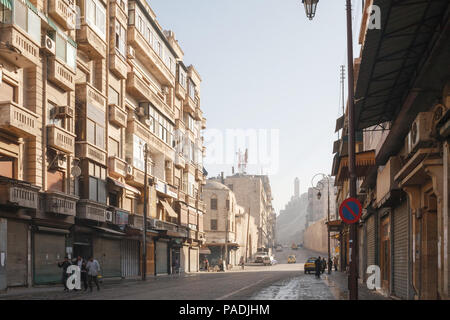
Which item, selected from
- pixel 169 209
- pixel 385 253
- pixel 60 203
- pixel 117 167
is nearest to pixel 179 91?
pixel 169 209

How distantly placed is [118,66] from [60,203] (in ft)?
42.9

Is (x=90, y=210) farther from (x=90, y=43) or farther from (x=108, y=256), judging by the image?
(x=90, y=43)

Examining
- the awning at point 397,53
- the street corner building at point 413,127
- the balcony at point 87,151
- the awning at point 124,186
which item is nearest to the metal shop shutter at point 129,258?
the awning at point 124,186

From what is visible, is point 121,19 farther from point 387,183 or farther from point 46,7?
point 387,183

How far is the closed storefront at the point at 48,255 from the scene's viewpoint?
2911 cm

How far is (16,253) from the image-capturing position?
27.0 m

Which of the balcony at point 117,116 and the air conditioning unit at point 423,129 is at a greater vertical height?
the balcony at point 117,116

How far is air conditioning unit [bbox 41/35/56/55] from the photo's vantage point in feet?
97.0

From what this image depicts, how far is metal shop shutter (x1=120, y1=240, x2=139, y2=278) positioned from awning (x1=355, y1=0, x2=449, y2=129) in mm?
26184

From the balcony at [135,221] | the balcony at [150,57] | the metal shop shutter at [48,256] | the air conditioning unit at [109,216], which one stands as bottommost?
the metal shop shutter at [48,256]

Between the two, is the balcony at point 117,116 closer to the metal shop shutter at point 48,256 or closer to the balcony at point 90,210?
the balcony at point 90,210

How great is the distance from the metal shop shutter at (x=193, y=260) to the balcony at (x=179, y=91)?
16.8 m

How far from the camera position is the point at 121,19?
4144 cm

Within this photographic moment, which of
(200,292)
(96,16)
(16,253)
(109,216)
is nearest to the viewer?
(200,292)
